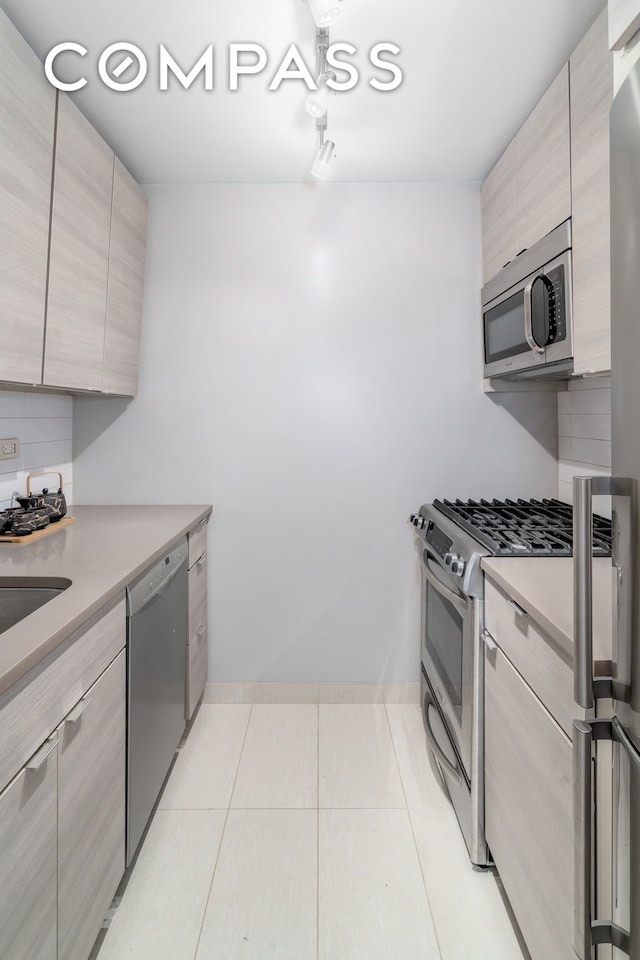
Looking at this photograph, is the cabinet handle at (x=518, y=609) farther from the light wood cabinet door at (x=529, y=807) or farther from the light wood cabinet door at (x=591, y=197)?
the light wood cabinet door at (x=591, y=197)

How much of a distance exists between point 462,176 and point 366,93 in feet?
2.58

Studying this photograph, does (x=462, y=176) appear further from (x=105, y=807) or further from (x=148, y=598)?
(x=105, y=807)

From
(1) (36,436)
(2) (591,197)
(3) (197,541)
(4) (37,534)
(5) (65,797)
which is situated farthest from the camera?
(3) (197,541)

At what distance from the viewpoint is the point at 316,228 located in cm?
242

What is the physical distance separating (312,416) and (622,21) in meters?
1.80

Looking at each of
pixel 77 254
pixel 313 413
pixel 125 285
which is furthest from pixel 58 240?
pixel 313 413

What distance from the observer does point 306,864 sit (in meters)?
1.54

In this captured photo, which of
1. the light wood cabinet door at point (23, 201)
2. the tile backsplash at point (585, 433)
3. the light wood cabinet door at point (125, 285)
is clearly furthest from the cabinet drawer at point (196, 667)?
the tile backsplash at point (585, 433)

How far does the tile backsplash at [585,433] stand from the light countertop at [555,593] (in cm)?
76

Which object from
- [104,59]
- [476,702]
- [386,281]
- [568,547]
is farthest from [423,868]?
[104,59]

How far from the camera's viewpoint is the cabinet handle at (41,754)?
893 mm

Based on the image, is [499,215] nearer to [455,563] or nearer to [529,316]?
[529,316]

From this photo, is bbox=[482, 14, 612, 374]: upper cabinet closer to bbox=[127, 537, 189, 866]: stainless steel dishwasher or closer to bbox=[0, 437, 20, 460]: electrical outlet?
bbox=[127, 537, 189, 866]: stainless steel dishwasher

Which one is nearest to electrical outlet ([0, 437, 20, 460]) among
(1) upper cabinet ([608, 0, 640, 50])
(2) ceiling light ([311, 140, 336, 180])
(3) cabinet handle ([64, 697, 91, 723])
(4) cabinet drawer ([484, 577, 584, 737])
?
(3) cabinet handle ([64, 697, 91, 723])
